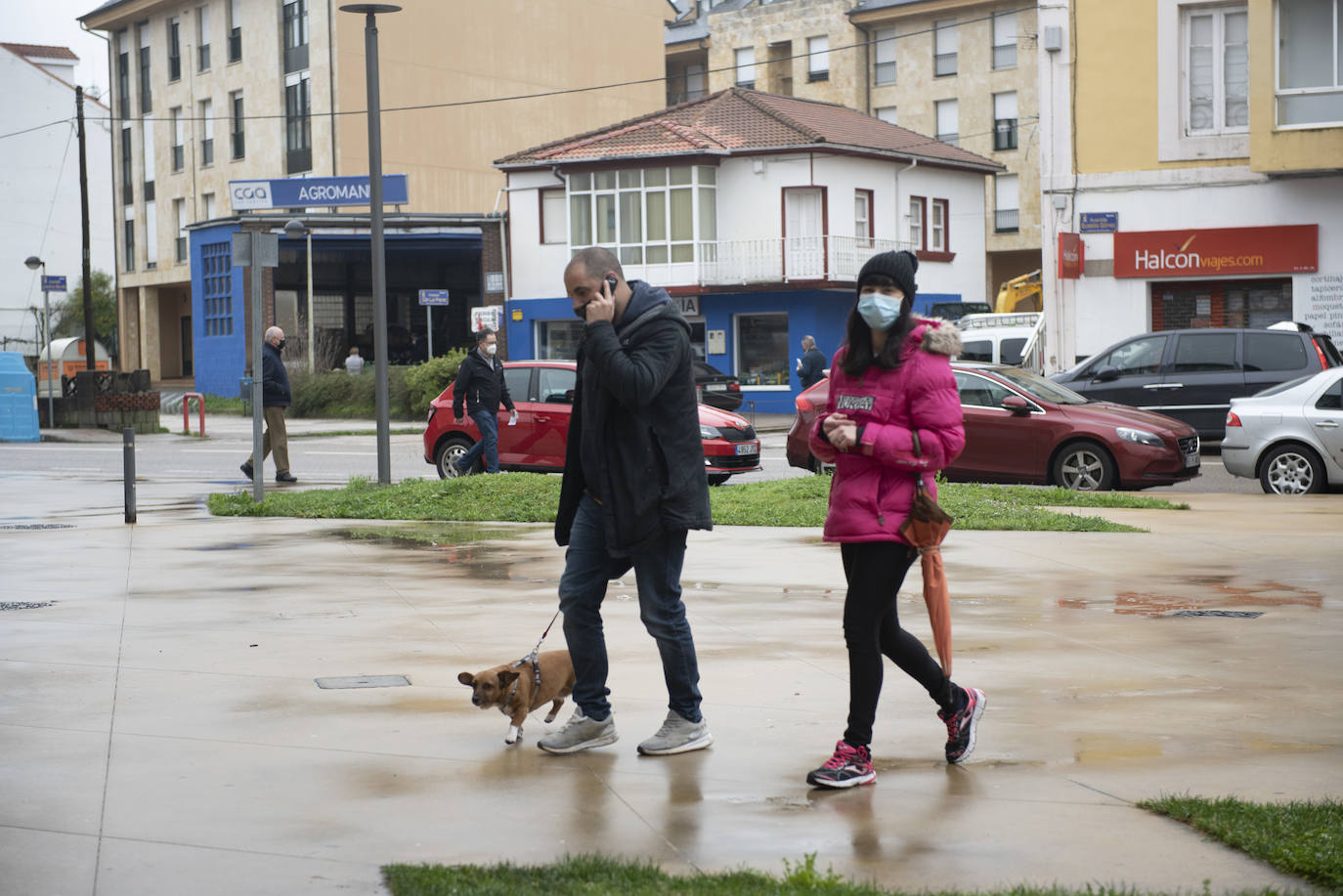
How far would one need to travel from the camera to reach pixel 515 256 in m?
44.2

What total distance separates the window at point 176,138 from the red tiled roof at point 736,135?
17645 mm

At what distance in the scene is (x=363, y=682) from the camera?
7.11 m

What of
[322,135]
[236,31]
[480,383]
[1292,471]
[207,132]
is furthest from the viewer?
[207,132]

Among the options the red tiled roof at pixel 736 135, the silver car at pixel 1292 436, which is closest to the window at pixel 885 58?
the red tiled roof at pixel 736 135

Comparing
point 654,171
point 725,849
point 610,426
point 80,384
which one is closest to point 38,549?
point 610,426

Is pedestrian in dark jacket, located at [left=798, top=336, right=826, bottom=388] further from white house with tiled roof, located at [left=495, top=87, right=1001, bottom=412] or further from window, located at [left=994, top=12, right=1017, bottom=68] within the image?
window, located at [left=994, top=12, right=1017, bottom=68]

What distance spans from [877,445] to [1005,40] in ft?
174

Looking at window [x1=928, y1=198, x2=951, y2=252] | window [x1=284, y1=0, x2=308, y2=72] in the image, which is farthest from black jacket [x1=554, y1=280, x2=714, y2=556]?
window [x1=284, y1=0, x2=308, y2=72]

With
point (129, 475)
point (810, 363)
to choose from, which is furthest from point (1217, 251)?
point (129, 475)

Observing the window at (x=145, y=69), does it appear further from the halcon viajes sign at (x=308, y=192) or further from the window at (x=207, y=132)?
the halcon viajes sign at (x=308, y=192)

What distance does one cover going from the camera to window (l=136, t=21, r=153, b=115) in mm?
57156

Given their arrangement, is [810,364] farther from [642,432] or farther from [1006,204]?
[1006,204]

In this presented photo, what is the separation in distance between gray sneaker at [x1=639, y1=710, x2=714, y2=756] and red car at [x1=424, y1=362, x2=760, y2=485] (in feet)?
42.8

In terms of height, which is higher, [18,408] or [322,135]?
[322,135]
